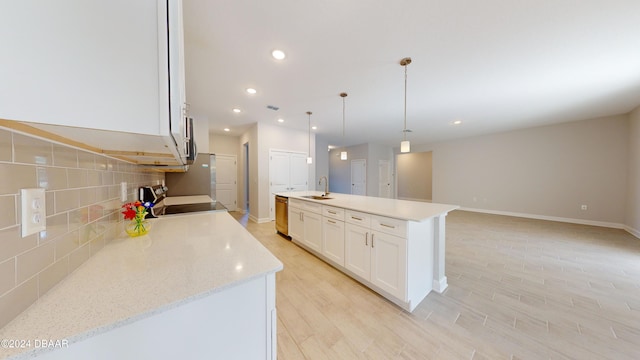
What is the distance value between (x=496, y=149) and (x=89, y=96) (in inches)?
320

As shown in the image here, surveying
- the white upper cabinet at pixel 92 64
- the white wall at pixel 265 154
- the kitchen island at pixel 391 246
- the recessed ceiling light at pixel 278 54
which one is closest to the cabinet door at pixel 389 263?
the kitchen island at pixel 391 246

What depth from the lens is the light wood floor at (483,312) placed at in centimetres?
141

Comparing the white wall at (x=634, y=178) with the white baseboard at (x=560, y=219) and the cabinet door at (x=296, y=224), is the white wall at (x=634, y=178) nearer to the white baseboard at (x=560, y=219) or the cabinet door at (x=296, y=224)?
the white baseboard at (x=560, y=219)

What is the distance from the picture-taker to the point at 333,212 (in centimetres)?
252

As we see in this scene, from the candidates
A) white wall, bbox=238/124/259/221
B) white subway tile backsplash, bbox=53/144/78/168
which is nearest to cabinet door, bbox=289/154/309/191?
white wall, bbox=238/124/259/221

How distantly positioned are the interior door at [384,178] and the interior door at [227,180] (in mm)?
5447

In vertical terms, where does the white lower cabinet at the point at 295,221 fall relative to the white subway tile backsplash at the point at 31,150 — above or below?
below

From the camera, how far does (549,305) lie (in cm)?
186

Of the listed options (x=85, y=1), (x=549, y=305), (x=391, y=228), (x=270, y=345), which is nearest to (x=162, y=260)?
(x=270, y=345)

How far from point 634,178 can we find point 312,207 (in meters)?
6.49

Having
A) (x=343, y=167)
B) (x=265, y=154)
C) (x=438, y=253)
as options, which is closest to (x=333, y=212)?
(x=438, y=253)

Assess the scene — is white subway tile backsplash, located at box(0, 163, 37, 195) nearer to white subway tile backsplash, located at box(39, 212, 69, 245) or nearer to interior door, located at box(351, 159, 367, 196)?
white subway tile backsplash, located at box(39, 212, 69, 245)

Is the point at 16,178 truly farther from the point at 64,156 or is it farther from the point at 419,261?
the point at 419,261

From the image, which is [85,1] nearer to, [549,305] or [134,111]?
[134,111]
